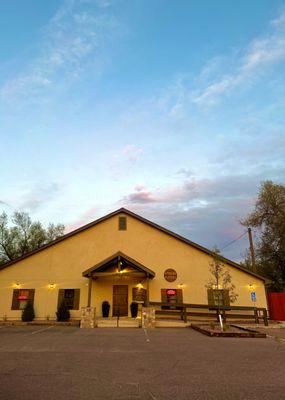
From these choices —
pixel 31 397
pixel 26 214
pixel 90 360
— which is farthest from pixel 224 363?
pixel 26 214

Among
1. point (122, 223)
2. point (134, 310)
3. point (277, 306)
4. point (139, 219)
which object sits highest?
point (139, 219)

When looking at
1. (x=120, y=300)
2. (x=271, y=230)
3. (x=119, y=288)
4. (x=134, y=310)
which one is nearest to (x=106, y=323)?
(x=134, y=310)

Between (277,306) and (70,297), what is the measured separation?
1556 centimetres

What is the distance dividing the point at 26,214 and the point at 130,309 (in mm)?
20650

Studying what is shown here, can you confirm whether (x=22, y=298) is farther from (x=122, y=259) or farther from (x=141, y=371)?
(x=141, y=371)

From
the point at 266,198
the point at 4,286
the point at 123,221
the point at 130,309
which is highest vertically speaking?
the point at 266,198

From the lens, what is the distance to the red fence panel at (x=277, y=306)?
76.9 ft

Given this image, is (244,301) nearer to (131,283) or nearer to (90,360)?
(131,283)

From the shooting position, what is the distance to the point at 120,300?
21906 millimetres

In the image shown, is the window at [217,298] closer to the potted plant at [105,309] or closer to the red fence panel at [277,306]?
the red fence panel at [277,306]

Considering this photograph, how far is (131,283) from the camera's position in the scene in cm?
2236

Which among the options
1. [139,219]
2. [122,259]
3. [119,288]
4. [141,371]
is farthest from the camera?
[139,219]

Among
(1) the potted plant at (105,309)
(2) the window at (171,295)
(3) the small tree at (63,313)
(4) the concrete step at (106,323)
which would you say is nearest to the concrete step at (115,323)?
(4) the concrete step at (106,323)

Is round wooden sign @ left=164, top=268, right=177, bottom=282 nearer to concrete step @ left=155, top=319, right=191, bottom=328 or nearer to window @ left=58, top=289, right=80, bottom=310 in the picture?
concrete step @ left=155, top=319, right=191, bottom=328
